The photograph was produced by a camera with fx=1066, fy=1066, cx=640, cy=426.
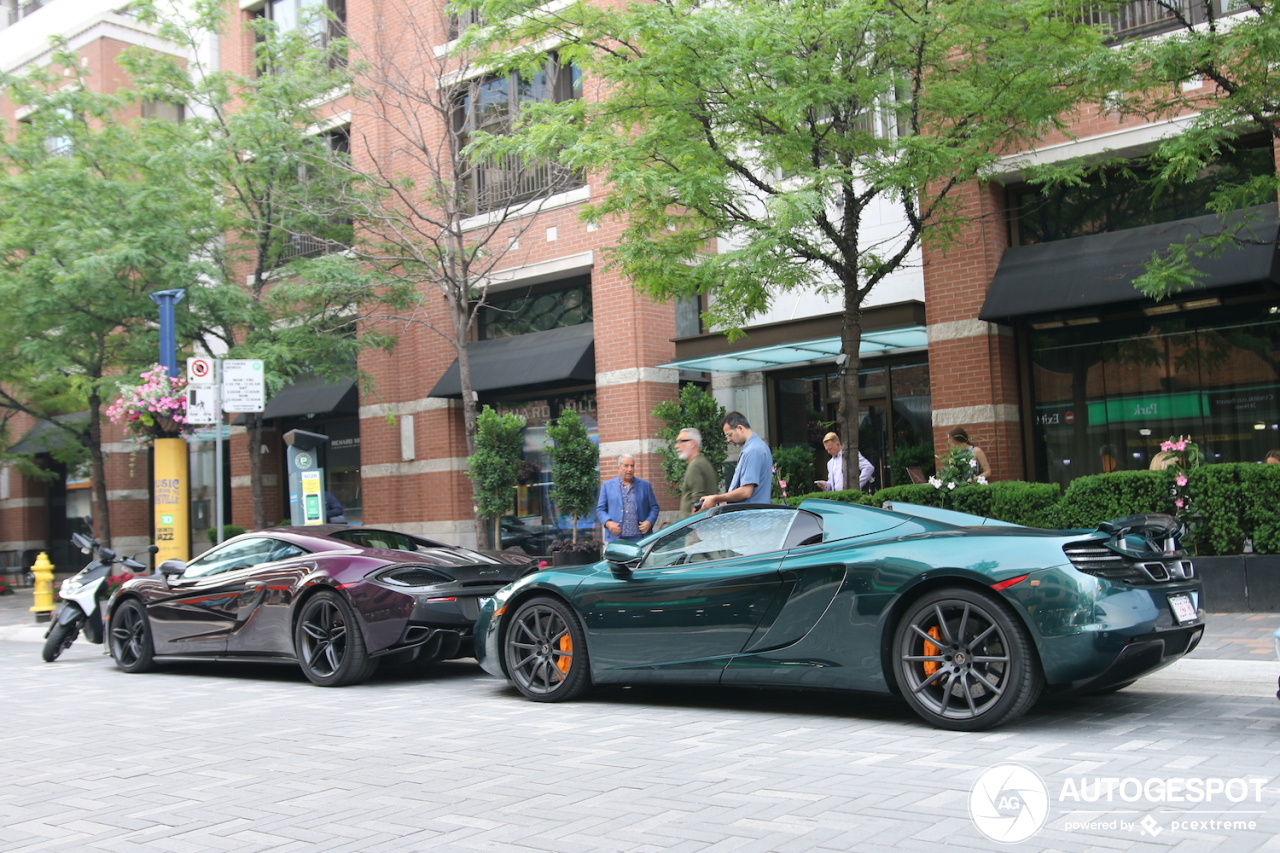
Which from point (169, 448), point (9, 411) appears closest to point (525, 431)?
point (169, 448)

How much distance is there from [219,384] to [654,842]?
10882 millimetres

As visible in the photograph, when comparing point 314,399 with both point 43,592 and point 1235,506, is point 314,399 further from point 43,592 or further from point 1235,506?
point 1235,506

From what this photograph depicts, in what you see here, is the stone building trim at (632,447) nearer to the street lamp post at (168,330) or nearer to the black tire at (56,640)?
the street lamp post at (168,330)

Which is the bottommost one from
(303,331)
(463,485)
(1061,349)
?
(463,485)

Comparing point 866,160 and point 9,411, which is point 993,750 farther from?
point 9,411

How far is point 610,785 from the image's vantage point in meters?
4.90

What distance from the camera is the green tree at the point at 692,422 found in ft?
50.2

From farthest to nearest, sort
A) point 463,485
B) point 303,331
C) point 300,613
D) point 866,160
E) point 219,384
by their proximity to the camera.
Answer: point 463,485, point 303,331, point 219,384, point 866,160, point 300,613

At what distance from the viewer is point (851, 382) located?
11.3 metres

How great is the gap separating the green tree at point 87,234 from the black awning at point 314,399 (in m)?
2.87

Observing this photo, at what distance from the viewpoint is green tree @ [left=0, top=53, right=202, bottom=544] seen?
16.9 m

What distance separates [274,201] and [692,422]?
822 cm

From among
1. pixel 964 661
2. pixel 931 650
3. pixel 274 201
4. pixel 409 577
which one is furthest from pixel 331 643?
pixel 274 201

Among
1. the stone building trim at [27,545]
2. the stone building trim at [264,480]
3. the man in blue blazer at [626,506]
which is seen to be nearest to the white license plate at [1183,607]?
the man in blue blazer at [626,506]
